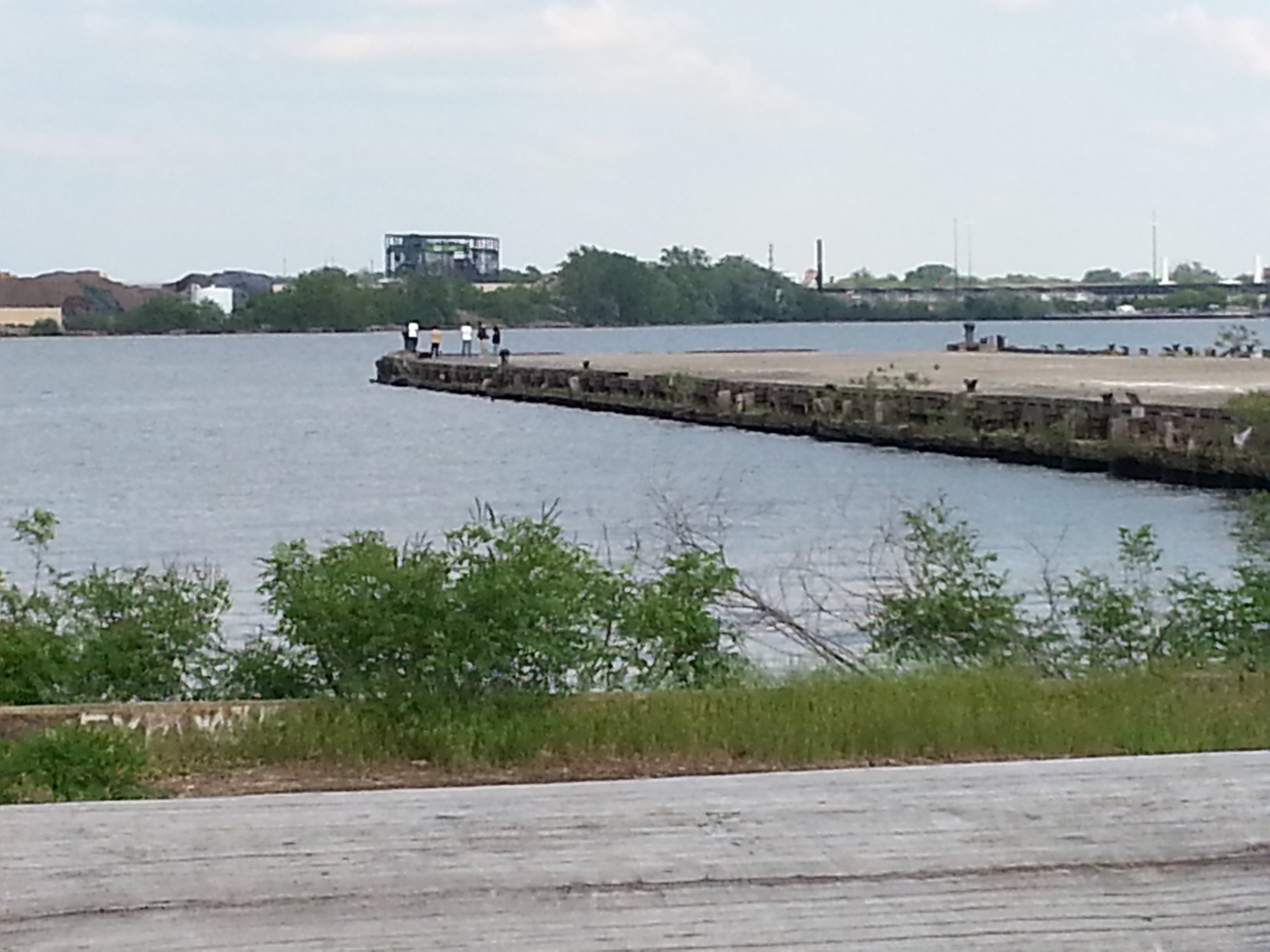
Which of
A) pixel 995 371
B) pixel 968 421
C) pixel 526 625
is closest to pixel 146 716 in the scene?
pixel 526 625

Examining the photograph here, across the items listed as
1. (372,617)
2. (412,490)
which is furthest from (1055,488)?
(372,617)

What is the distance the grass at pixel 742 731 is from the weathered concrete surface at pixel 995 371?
3275cm

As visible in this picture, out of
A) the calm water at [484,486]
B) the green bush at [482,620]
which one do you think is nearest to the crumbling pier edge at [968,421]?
the calm water at [484,486]

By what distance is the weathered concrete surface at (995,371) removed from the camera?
4988 centimetres

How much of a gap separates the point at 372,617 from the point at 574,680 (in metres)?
1.07

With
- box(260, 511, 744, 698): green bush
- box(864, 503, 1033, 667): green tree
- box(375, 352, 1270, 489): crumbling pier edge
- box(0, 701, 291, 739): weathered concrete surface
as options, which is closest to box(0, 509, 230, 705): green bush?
box(260, 511, 744, 698): green bush

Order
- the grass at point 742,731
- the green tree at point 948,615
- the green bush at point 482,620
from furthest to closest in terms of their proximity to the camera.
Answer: the green tree at point 948,615 < the green bush at point 482,620 < the grass at point 742,731

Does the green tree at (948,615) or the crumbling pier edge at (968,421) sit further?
the crumbling pier edge at (968,421)

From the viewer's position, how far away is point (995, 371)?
231 feet

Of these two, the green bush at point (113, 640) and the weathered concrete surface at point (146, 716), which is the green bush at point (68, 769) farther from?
the green bush at point (113, 640)

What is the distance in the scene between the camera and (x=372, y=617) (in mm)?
8875

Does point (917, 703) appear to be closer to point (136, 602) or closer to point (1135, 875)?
point (136, 602)

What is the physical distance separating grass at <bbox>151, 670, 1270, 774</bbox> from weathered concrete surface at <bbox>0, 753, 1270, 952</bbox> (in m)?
5.51

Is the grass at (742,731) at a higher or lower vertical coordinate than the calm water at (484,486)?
higher
